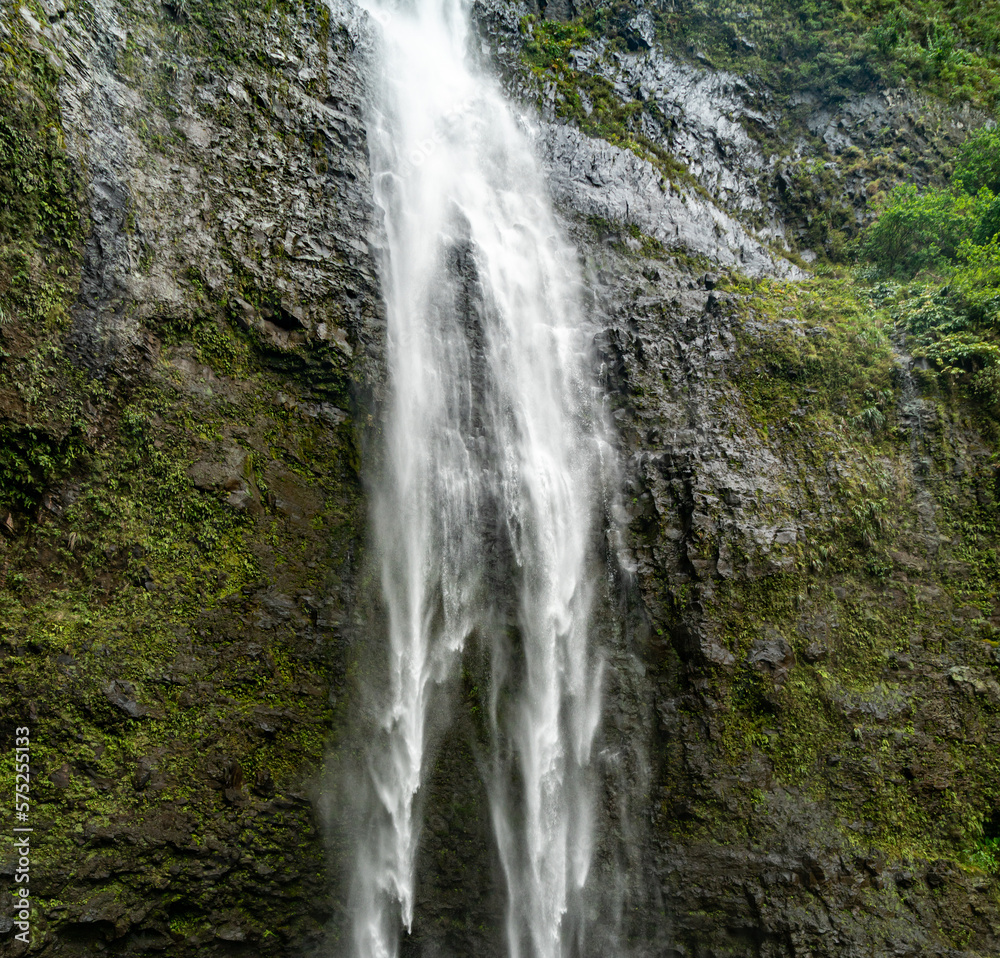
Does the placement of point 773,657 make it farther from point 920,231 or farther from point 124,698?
point 920,231

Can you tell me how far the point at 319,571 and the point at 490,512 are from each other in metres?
2.52

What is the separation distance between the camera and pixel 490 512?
8.63m

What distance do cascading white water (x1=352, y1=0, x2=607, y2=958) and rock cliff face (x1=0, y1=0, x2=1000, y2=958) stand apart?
372 mm

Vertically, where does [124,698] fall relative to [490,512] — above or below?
below

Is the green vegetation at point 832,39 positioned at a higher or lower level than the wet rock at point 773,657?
higher

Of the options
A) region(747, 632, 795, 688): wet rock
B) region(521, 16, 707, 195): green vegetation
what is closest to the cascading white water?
region(747, 632, 795, 688): wet rock

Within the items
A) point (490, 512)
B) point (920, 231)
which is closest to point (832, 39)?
point (920, 231)

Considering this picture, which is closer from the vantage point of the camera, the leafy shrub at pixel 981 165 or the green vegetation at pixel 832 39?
the leafy shrub at pixel 981 165

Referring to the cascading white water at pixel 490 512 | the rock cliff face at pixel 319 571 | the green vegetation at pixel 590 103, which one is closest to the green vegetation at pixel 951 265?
the rock cliff face at pixel 319 571

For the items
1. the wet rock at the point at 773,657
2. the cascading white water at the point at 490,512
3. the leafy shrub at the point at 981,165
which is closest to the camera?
the cascading white water at the point at 490,512

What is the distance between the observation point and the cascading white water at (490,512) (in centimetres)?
718

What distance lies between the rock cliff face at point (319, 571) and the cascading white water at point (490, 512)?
37 centimetres

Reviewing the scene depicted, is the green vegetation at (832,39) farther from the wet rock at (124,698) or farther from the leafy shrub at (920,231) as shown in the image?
the wet rock at (124,698)

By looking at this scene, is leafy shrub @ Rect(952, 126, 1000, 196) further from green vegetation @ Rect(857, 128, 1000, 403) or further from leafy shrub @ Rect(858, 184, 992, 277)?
leafy shrub @ Rect(858, 184, 992, 277)
